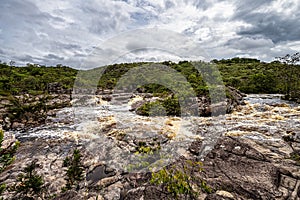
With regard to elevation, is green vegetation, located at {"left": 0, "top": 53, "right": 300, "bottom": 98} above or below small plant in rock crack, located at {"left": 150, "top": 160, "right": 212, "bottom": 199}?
above

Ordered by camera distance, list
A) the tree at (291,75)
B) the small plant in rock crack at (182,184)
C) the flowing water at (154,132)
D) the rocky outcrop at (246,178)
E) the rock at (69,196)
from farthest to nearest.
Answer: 1. the tree at (291,75)
2. the flowing water at (154,132)
3. the rock at (69,196)
4. the small plant in rock crack at (182,184)
5. the rocky outcrop at (246,178)

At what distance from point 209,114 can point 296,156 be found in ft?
27.5

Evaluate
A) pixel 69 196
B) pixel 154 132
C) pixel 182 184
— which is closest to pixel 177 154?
pixel 182 184

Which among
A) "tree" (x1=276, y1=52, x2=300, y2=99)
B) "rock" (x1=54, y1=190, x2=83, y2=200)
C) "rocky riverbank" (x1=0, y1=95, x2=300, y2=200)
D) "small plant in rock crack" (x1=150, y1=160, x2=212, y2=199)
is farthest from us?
"tree" (x1=276, y1=52, x2=300, y2=99)

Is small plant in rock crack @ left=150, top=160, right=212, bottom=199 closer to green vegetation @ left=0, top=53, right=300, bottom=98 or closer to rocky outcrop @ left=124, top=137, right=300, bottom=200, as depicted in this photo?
rocky outcrop @ left=124, top=137, right=300, bottom=200

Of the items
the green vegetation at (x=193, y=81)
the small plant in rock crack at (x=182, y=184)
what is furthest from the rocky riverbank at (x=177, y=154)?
the green vegetation at (x=193, y=81)

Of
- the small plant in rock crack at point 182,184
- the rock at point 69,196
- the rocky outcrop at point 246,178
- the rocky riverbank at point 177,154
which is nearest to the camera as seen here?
the rocky outcrop at point 246,178

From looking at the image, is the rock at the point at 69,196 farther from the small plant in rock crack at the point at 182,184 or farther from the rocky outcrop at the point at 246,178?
the small plant in rock crack at the point at 182,184

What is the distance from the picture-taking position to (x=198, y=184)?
191 inches

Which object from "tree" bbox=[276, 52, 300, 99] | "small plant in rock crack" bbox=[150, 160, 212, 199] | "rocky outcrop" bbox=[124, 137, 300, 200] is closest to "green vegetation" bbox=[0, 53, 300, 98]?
"tree" bbox=[276, 52, 300, 99]

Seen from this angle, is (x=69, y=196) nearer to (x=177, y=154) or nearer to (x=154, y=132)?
(x=177, y=154)

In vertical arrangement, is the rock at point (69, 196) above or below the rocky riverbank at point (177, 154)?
below

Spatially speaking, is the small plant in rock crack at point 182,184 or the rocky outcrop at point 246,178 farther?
the small plant in rock crack at point 182,184

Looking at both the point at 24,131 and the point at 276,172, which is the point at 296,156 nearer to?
the point at 276,172
